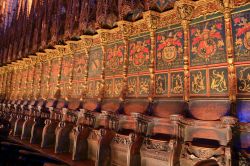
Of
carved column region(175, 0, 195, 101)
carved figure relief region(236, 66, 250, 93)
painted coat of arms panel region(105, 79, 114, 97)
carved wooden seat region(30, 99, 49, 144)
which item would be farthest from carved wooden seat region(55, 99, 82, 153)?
carved figure relief region(236, 66, 250, 93)

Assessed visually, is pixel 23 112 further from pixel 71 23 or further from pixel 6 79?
pixel 6 79

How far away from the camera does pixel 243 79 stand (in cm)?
420

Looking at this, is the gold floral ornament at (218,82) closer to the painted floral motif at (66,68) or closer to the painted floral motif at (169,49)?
the painted floral motif at (169,49)

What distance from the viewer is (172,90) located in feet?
17.7

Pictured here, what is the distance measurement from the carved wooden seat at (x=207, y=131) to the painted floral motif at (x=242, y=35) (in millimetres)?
1031

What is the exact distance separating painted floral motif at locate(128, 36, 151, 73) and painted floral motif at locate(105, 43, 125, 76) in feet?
1.54

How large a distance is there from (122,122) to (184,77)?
2275mm

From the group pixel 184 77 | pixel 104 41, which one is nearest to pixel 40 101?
pixel 104 41

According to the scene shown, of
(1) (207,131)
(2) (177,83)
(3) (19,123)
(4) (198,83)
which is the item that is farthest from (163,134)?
(3) (19,123)

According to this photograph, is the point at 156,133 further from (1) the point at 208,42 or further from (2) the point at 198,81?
(1) the point at 208,42

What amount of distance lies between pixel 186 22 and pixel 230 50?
4.66 feet

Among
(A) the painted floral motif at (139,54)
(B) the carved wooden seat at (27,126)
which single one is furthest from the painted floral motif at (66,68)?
(A) the painted floral motif at (139,54)

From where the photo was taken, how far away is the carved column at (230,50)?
167 inches

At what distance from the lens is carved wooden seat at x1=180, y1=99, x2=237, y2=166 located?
3.65 metres
